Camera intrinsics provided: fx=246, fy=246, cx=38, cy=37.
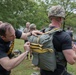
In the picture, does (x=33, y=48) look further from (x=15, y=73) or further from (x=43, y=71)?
(x=15, y=73)

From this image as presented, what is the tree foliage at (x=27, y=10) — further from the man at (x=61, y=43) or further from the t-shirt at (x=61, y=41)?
the t-shirt at (x=61, y=41)

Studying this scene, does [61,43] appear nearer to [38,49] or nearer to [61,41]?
[61,41]

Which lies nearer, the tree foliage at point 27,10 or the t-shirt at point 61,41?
the t-shirt at point 61,41

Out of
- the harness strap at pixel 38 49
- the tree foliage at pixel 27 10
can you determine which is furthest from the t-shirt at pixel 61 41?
the tree foliage at pixel 27 10

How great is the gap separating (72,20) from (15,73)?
2870 cm

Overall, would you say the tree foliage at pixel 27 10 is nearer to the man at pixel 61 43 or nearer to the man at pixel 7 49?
the man at pixel 7 49

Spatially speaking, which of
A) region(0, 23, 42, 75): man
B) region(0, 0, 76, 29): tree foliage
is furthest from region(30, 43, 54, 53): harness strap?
region(0, 0, 76, 29): tree foliage

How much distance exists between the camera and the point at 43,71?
3922 mm

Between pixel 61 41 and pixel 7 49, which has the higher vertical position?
pixel 61 41

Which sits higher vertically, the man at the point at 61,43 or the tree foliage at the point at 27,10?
the man at the point at 61,43

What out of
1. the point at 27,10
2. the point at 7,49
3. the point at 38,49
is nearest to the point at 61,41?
the point at 38,49

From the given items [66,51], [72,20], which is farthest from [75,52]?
[72,20]

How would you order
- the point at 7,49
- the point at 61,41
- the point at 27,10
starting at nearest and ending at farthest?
the point at 61,41 < the point at 7,49 < the point at 27,10

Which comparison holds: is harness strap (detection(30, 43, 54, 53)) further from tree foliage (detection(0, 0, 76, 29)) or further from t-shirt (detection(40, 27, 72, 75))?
tree foliage (detection(0, 0, 76, 29))
